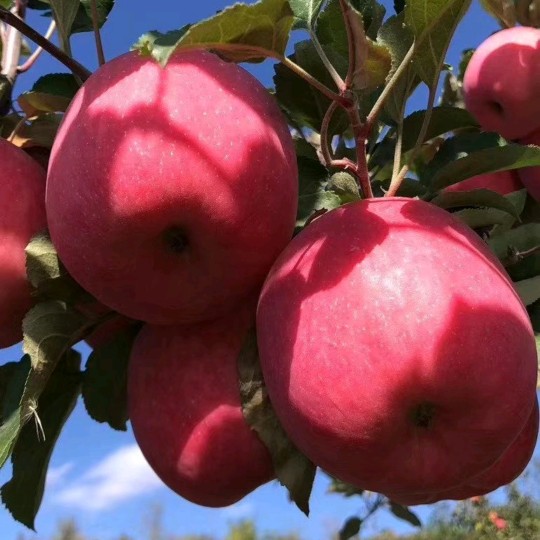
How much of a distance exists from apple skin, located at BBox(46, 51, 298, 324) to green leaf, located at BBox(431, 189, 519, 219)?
0.25 m

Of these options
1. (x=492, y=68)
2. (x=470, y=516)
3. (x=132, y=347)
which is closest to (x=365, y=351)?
(x=132, y=347)

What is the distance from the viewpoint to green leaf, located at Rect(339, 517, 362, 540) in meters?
3.15

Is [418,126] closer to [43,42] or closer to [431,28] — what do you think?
[431,28]

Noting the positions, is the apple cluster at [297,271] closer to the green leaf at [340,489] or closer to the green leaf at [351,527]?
the green leaf at [351,527]

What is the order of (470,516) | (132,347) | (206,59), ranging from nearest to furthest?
(206,59) → (132,347) → (470,516)

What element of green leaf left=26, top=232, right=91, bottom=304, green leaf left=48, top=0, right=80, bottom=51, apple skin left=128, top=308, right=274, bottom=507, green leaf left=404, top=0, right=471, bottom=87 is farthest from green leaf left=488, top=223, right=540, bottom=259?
green leaf left=48, top=0, right=80, bottom=51

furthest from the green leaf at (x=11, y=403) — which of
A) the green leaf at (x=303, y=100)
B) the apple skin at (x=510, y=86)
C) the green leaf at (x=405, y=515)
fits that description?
the green leaf at (x=405, y=515)

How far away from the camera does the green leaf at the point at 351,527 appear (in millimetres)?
3152

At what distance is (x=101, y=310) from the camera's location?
122 cm

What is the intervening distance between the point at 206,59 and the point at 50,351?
473mm

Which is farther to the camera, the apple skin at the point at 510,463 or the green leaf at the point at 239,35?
the apple skin at the point at 510,463

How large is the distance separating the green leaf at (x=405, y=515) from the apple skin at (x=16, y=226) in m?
2.22

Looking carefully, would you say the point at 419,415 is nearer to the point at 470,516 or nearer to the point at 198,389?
the point at 198,389

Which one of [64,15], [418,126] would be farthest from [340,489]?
[64,15]
